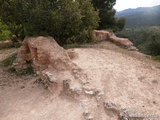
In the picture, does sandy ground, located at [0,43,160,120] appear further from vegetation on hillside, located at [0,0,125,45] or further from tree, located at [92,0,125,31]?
tree, located at [92,0,125,31]

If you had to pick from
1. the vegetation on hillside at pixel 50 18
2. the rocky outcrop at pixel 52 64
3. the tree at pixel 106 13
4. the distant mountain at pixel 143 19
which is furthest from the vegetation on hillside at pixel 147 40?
the distant mountain at pixel 143 19

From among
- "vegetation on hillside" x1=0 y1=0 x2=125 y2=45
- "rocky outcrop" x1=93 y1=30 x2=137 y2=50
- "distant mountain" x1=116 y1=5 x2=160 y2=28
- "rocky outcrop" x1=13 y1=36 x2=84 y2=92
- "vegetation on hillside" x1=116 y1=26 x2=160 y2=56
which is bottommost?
"distant mountain" x1=116 y1=5 x2=160 y2=28

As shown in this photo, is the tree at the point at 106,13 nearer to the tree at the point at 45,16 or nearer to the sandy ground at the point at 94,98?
the tree at the point at 45,16

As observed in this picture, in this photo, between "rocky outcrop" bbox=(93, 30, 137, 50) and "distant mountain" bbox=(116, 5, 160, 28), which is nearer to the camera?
"rocky outcrop" bbox=(93, 30, 137, 50)

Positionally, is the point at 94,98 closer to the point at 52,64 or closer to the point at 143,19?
the point at 52,64

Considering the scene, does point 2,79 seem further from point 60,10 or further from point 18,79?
point 60,10

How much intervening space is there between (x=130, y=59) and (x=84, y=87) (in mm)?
3870

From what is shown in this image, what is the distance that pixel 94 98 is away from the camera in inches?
285

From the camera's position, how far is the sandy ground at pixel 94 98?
6945 millimetres

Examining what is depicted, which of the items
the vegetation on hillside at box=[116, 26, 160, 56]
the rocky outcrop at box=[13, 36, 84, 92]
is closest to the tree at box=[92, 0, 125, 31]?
the vegetation on hillside at box=[116, 26, 160, 56]

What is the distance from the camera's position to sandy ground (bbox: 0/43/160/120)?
6.95 meters

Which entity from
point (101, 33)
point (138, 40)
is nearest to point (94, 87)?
point (101, 33)

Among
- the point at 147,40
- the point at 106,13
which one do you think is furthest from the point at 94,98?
the point at 106,13

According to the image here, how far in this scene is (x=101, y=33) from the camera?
16.7 meters
